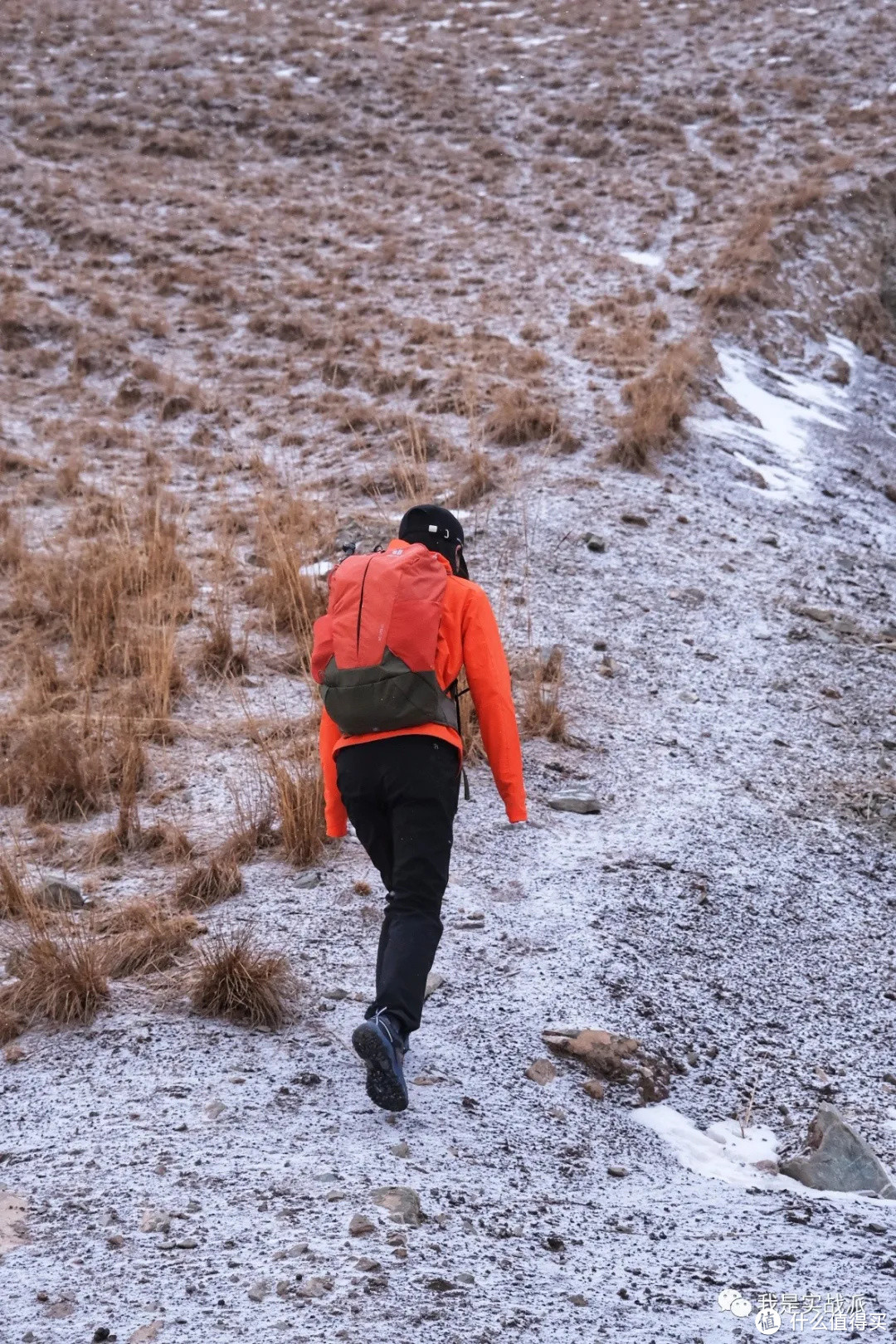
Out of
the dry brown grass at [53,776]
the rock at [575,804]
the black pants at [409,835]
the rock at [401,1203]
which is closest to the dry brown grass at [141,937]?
the black pants at [409,835]

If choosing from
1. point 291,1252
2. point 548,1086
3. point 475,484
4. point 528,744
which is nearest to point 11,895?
point 291,1252

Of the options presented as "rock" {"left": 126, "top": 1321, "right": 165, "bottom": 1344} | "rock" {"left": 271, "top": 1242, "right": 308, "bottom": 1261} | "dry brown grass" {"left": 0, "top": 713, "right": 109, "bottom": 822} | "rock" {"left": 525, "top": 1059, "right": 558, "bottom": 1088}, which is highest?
"rock" {"left": 126, "top": 1321, "right": 165, "bottom": 1344}

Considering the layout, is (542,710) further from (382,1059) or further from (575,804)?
(382,1059)

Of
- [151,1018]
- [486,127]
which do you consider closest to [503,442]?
[151,1018]

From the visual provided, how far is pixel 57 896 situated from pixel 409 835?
5.73ft

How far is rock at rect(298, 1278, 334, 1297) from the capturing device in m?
2.35

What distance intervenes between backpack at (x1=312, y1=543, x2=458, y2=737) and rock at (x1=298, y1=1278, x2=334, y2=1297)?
1367mm

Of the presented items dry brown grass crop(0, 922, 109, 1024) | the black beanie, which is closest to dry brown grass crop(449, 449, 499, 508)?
the black beanie

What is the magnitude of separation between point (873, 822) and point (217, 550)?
185 inches

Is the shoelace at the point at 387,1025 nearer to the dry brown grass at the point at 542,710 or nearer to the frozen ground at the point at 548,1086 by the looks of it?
the frozen ground at the point at 548,1086

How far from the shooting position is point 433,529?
3256mm

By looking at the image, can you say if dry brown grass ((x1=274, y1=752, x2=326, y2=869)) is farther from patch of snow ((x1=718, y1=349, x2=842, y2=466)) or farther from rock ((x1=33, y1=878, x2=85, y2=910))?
patch of snow ((x1=718, y1=349, x2=842, y2=466))

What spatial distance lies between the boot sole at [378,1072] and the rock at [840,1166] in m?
1.15

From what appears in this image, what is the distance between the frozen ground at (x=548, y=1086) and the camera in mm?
2432
